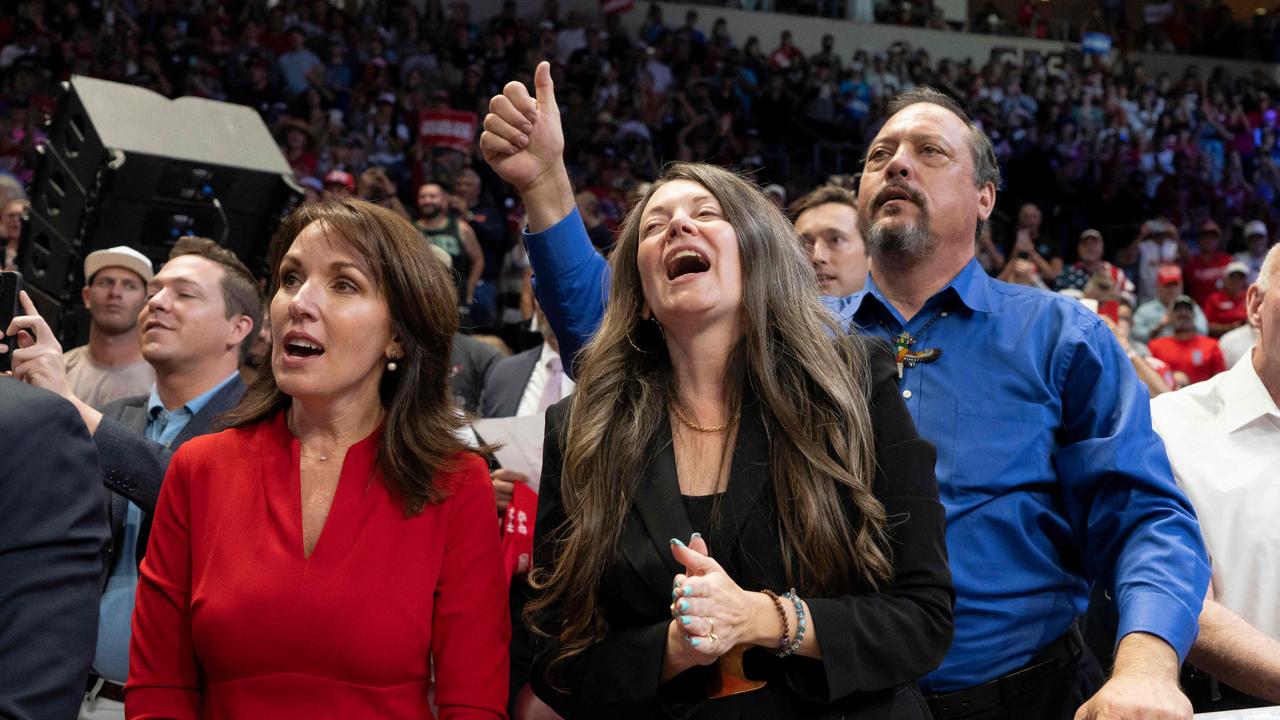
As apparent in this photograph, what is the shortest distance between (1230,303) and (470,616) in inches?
338

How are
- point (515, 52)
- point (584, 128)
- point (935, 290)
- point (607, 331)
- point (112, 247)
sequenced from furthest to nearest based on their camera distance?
1. point (515, 52)
2. point (584, 128)
3. point (112, 247)
4. point (935, 290)
5. point (607, 331)

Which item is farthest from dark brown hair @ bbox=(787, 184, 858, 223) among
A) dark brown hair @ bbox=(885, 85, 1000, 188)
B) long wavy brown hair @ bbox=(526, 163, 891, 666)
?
→ long wavy brown hair @ bbox=(526, 163, 891, 666)

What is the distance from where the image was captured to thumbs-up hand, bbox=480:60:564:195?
2.16 m

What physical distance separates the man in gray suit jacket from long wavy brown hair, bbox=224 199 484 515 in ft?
1.36

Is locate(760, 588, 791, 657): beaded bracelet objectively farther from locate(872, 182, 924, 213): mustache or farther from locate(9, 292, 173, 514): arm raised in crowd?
locate(9, 292, 173, 514): arm raised in crowd

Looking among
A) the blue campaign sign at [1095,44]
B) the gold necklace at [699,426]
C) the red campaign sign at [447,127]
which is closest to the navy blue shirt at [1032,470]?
the gold necklace at [699,426]

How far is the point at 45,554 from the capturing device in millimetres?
1512

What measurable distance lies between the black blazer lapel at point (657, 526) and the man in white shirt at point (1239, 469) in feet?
3.37

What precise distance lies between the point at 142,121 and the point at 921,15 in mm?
13797

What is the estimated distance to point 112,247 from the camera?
14.1 ft

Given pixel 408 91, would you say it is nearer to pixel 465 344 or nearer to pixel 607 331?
pixel 465 344

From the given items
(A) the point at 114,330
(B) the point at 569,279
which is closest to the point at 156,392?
(A) the point at 114,330

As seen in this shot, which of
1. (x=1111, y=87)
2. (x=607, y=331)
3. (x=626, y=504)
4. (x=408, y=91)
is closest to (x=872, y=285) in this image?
(x=607, y=331)

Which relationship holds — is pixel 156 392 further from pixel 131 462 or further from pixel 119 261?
pixel 119 261
